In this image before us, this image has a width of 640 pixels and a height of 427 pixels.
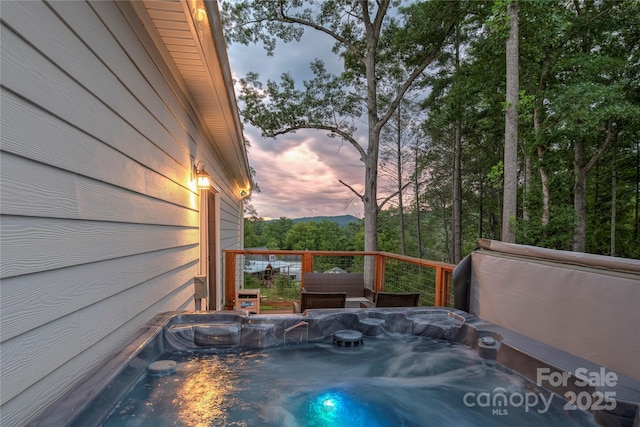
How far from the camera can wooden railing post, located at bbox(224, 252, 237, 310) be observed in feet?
16.0

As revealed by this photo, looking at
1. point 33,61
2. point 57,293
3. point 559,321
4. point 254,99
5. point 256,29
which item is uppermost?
point 256,29

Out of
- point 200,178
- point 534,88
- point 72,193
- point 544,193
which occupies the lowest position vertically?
point 72,193

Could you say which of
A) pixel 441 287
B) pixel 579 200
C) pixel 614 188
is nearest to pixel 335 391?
pixel 441 287

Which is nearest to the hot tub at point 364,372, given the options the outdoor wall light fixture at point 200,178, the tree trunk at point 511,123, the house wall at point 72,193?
the house wall at point 72,193

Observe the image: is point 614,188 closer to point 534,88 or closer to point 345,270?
point 534,88

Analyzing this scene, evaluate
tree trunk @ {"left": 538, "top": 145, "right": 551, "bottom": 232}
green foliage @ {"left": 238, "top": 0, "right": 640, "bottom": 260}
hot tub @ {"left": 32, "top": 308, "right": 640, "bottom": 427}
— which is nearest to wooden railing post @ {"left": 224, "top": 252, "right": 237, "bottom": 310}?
hot tub @ {"left": 32, "top": 308, "right": 640, "bottom": 427}

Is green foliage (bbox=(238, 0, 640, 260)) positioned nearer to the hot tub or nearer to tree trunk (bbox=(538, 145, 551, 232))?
tree trunk (bbox=(538, 145, 551, 232))

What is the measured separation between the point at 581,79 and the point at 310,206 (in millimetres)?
14035

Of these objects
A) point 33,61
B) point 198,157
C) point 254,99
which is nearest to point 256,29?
point 254,99

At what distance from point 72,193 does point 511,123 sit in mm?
7711

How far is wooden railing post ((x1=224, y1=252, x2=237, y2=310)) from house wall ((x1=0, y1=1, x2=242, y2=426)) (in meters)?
2.88

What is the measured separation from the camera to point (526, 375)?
1.76 meters

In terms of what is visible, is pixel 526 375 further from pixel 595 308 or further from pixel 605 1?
pixel 605 1

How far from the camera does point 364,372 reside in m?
1.99
